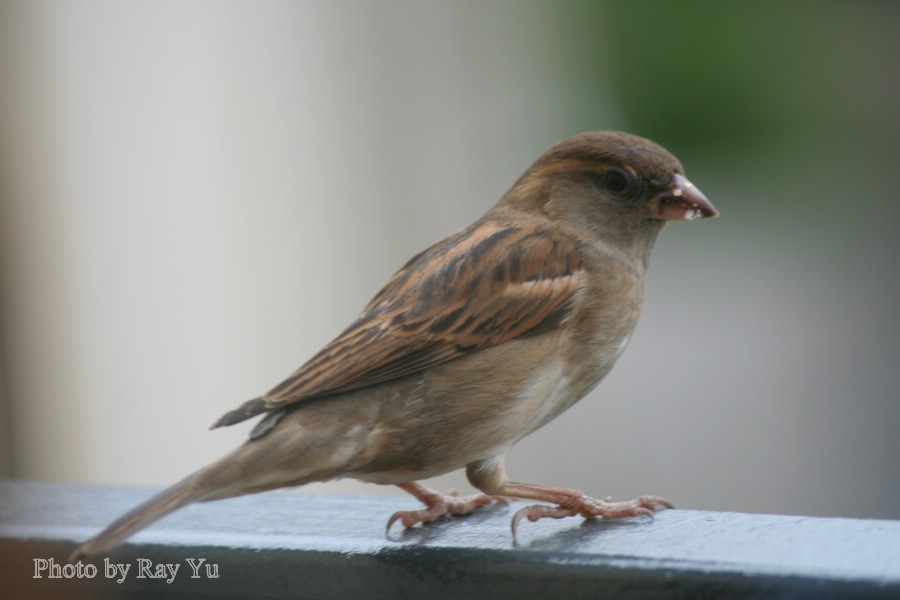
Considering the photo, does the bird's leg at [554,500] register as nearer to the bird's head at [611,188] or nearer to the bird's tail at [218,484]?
the bird's tail at [218,484]

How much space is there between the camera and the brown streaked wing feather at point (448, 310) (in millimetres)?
2229

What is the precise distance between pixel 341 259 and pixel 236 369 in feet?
2.76

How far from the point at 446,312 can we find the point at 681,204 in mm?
563

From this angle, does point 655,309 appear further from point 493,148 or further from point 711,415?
point 493,148

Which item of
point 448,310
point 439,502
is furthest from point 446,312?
point 439,502

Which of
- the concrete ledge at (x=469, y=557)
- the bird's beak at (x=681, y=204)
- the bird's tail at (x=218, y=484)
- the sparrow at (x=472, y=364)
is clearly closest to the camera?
the concrete ledge at (x=469, y=557)

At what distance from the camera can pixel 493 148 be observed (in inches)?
262

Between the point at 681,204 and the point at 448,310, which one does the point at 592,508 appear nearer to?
the point at 448,310

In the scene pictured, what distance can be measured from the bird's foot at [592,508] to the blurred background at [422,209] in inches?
110

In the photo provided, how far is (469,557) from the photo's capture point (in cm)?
192

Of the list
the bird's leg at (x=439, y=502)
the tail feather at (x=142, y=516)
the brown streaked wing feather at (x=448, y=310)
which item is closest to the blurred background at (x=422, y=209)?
the bird's leg at (x=439, y=502)

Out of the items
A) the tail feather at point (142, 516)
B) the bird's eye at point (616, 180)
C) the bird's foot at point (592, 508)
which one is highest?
the bird's eye at point (616, 180)

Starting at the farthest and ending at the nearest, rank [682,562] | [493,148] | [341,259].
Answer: [493,148], [341,259], [682,562]

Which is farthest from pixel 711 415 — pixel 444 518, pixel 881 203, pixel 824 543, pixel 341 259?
pixel 824 543
